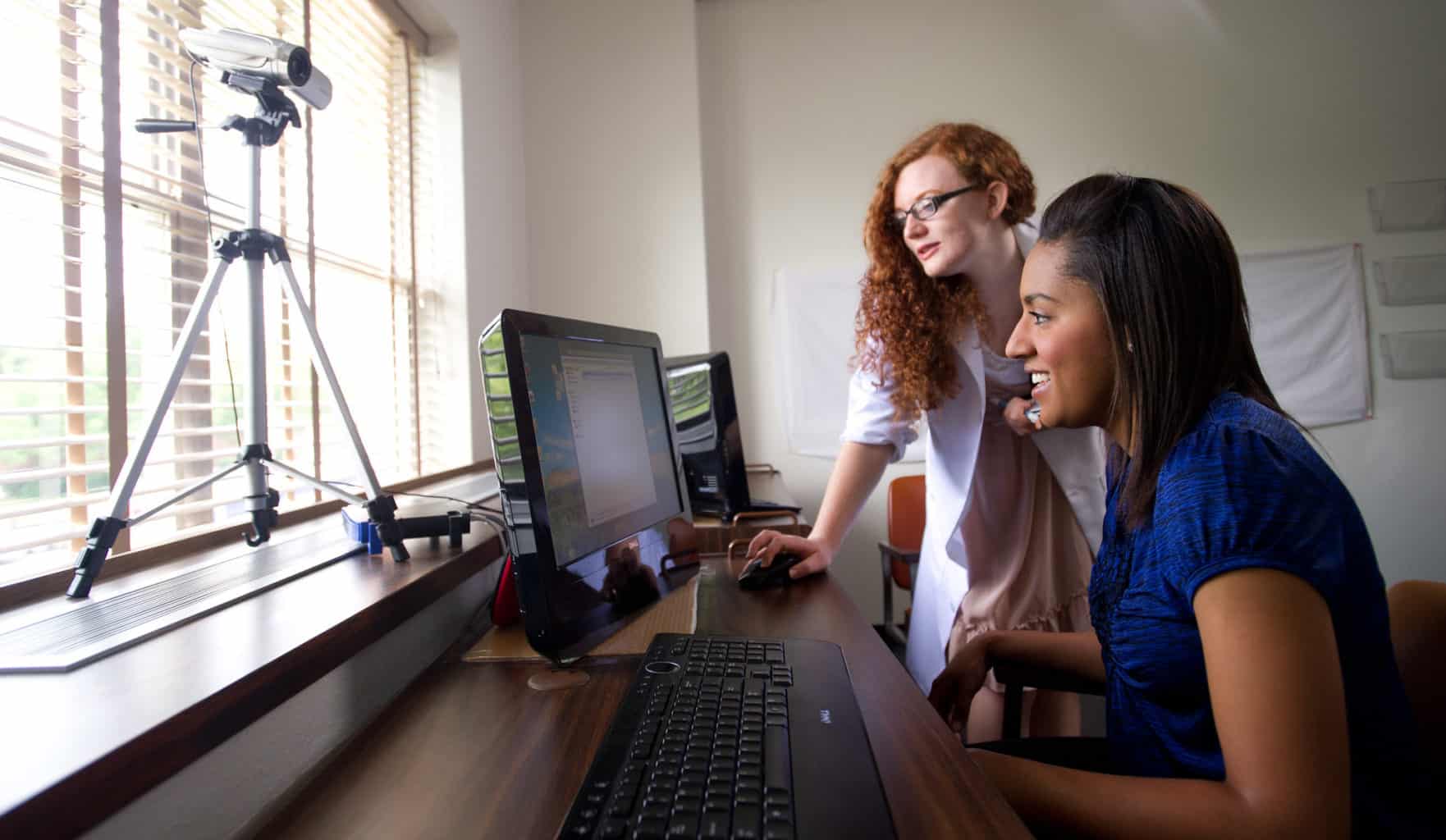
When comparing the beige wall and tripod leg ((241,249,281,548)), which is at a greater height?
the beige wall

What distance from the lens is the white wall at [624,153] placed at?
3.12 m

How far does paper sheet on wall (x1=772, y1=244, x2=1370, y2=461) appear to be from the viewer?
10.6 ft

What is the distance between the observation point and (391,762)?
681 mm

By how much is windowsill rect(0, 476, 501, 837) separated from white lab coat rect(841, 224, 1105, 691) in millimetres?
904

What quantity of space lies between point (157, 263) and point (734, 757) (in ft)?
4.87

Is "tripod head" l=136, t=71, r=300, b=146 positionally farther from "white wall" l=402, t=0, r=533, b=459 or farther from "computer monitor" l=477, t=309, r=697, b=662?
"white wall" l=402, t=0, r=533, b=459

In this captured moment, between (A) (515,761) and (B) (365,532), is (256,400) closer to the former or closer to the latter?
(B) (365,532)

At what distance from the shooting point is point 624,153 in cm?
313

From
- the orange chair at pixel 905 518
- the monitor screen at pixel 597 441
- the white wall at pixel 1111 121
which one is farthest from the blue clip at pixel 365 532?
the white wall at pixel 1111 121

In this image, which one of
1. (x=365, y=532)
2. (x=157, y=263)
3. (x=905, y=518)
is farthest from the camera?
(x=905, y=518)

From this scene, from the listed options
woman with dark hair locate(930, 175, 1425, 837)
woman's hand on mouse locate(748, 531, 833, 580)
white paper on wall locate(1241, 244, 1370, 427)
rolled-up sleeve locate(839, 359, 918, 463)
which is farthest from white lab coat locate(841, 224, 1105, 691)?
white paper on wall locate(1241, 244, 1370, 427)

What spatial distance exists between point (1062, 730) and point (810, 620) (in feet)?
2.63

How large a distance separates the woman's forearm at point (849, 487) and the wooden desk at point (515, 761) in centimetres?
44

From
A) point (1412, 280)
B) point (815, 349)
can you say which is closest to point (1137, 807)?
point (815, 349)
